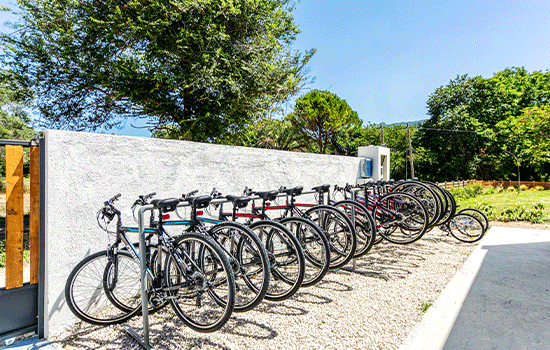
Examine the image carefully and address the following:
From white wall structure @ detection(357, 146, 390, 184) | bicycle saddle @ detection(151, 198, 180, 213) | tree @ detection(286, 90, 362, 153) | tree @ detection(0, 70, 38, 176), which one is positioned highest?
tree @ detection(286, 90, 362, 153)

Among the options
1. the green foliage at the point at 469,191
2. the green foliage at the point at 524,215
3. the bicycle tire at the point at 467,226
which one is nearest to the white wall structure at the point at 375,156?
the bicycle tire at the point at 467,226

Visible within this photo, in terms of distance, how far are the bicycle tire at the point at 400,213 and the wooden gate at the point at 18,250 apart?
3631mm

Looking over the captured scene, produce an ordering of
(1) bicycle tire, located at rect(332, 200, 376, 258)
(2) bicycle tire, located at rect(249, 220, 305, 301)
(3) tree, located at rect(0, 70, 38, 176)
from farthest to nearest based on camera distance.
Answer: (3) tree, located at rect(0, 70, 38, 176)
(1) bicycle tire, located at rect(332, 200, 376, 258)
(2) bicycle tire, located at rect(249, 220, 305, 301)

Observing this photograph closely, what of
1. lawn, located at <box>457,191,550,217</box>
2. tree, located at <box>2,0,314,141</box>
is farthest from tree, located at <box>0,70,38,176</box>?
lawn, located at <box>457,191,550,217</box>

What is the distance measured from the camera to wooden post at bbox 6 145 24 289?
2207 millimetres

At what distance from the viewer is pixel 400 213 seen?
394 cm

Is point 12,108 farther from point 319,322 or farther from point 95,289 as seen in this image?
point 319,322

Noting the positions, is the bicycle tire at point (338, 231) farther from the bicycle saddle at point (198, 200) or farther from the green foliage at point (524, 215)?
the green foliage at point (524, 215)

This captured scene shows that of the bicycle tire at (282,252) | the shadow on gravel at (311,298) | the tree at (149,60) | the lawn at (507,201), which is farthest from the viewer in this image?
the lawn at (507,201)

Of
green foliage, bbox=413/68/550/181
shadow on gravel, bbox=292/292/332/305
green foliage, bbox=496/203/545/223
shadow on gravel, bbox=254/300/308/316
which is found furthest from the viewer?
green foliage, bbox=413/68/550/181

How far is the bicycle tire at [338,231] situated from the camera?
123 inches

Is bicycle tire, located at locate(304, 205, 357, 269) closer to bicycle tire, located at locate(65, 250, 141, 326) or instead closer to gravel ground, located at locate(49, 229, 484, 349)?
gravel ground, located at locate(49, 229, 484, 349)

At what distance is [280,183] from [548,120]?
1473cm

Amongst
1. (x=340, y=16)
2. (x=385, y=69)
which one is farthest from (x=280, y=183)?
(x=385, y=69)
